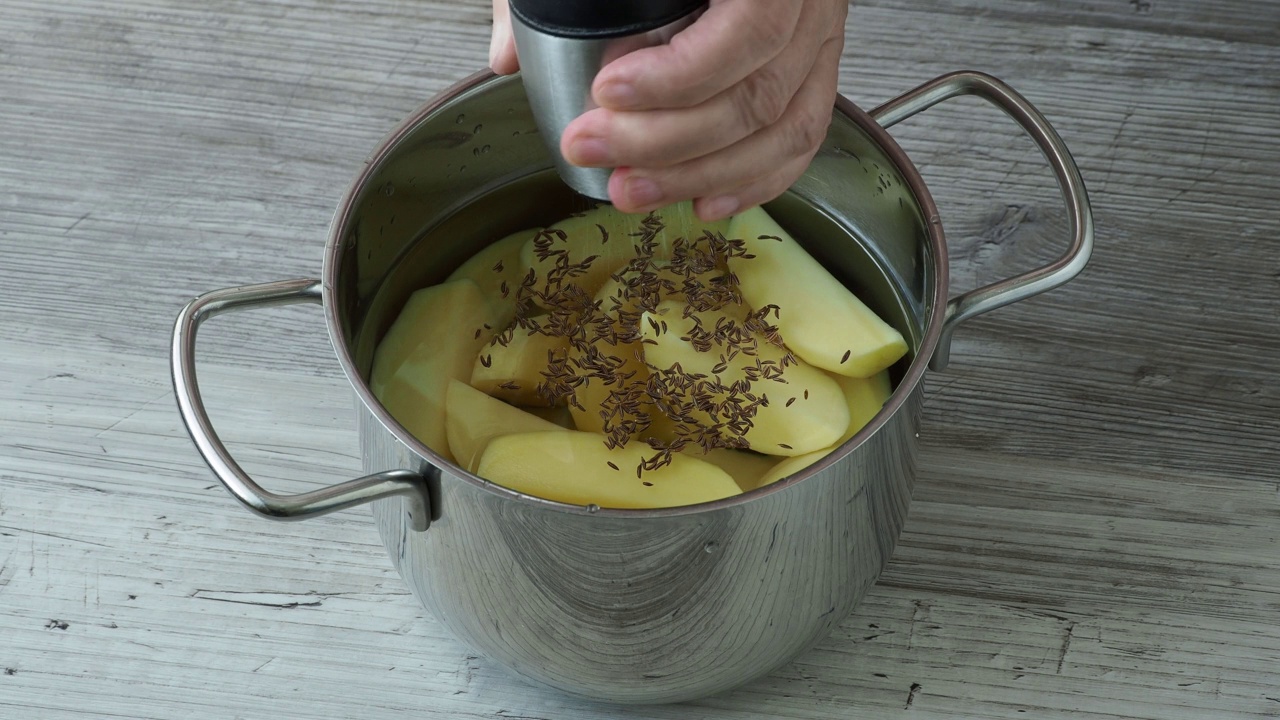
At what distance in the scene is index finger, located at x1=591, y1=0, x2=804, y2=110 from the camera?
46 cm

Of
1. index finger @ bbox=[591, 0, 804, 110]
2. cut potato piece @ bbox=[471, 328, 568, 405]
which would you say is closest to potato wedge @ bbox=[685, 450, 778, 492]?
cut potato piece @ bbox=[471, 328, 568, 405]

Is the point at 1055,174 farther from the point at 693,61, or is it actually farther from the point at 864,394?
the point at 693,61

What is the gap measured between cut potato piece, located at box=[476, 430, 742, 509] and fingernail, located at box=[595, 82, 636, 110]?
0.20 metres

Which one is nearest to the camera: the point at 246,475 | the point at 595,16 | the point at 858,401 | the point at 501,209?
the point at 595,16

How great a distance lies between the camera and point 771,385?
0.65 meters

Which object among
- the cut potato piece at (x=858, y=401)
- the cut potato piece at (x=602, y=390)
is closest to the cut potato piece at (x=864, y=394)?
the cut potato piece at (x=858, y=401)

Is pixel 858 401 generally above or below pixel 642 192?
below

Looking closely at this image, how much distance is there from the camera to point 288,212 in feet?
3.02

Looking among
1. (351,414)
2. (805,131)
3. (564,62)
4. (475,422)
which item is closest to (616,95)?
(564,62)

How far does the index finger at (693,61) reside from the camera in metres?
0.46

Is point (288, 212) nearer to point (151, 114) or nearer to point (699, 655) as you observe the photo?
point (151, 114)

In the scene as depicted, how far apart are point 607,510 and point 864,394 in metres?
0.22

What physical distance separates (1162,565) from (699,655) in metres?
0.33

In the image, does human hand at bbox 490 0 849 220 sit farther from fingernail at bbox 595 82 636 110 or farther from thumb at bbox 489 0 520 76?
thumb at bbox 489 0 520 76
